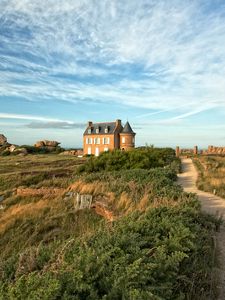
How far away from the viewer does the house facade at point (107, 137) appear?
4872 cm

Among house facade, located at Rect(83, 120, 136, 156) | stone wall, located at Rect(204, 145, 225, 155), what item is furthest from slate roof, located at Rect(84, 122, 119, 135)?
stone wall, located at Rect(204, 145, 225, 155)

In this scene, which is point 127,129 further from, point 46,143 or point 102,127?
point 46,143

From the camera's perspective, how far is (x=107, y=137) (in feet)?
163

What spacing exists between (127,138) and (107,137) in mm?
→ 3430

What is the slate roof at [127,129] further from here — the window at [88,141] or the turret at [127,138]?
the window at [88,141]

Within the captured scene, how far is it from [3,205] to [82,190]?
162 inches

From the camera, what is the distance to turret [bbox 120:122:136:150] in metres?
48.4

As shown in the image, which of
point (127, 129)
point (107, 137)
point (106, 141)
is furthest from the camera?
point (106, 141)

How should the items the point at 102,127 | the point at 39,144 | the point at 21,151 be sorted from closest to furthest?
1. the point at 102,127
2. the point at 21,151
3. the point at 39,144

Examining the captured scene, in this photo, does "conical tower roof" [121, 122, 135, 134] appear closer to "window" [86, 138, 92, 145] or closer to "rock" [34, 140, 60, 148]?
"window" [86, 138, 92, 145]

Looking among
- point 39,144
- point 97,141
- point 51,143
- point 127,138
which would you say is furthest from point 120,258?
point 51,143

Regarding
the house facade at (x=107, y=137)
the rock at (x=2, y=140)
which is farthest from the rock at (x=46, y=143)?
the house facade at (x=107, y=137)

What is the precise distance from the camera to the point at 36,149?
61188 mm

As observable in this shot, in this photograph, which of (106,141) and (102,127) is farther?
(102,127)
